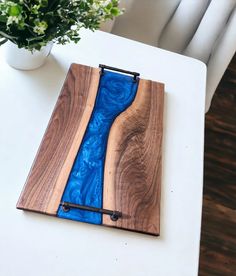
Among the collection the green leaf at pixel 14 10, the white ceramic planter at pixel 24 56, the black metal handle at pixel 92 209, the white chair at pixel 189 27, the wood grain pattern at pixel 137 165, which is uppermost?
the white chair at pixel 189 27

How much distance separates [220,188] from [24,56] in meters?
1.06

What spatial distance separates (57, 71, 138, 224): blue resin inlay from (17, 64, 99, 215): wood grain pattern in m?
0.01

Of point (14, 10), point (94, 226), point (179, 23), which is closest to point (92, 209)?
point (94, 226)

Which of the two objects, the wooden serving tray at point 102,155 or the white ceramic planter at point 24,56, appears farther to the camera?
the white ceramic planter at point 24,56

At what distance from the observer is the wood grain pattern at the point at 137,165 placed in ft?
2.11

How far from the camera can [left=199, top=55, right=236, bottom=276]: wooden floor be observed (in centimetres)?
136

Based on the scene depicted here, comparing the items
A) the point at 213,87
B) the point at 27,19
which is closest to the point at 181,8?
the point at 213,87

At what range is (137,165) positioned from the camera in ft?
2.34

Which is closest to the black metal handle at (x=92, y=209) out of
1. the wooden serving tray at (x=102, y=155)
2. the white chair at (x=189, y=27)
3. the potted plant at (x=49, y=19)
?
the wooden serving tray at (x=102, y=155)

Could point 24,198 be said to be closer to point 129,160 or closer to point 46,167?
point 46,167

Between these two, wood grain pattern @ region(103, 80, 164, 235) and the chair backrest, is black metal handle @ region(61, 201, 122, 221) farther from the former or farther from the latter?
the chair backrest

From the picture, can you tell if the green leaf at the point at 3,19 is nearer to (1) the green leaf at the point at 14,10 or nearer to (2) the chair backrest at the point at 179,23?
(1) the green leaf at the point at 14,10

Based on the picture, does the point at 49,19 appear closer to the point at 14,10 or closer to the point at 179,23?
the point at 14,10

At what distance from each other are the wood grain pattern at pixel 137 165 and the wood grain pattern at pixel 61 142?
0.07m
